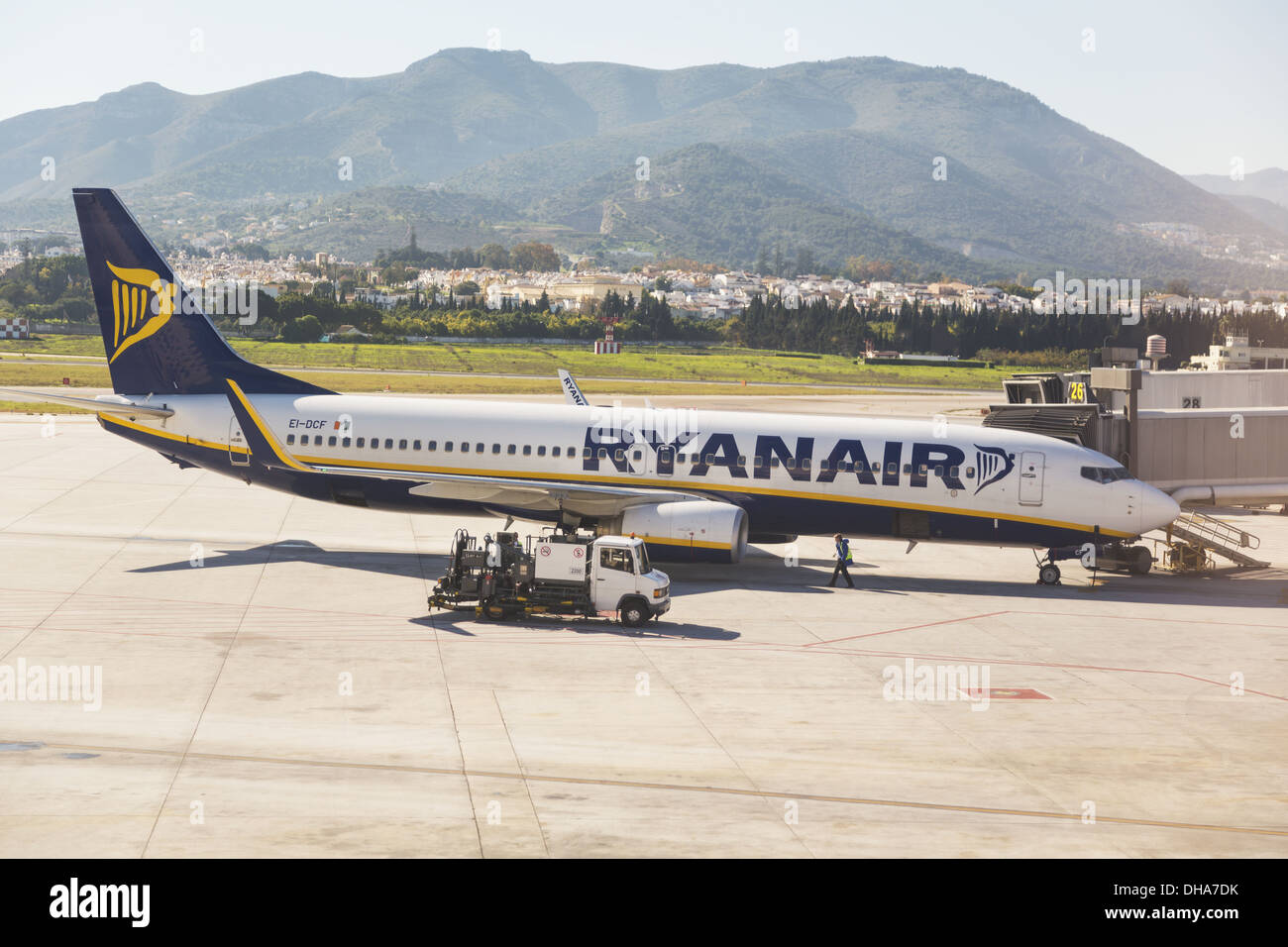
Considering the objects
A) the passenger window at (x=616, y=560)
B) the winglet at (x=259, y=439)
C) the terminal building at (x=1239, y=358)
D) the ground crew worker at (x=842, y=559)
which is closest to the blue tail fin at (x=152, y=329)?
the winglet at (x=259, y=439)

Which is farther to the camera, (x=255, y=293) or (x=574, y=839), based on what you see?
(x=255, y=293)

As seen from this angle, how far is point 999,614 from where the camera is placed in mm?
32094

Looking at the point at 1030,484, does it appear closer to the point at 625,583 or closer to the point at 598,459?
the point at 598,459

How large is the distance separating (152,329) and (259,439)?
5640mm

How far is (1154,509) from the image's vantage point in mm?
35594

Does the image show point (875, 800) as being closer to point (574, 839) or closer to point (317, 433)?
point (574, 839)

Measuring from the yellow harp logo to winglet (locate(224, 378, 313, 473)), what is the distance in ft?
12.6

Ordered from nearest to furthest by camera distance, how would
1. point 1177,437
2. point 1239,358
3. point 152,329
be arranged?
point 152,329, point 1177,437, point 1239,358

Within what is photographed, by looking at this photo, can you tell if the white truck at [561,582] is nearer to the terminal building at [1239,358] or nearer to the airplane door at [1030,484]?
the airplane door at [1030,484]

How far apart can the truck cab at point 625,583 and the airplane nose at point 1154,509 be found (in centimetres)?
1574

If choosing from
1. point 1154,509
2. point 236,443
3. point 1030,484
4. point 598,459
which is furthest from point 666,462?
point 1154,509

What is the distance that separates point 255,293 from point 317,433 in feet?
526

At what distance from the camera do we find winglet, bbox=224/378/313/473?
3800 cm
